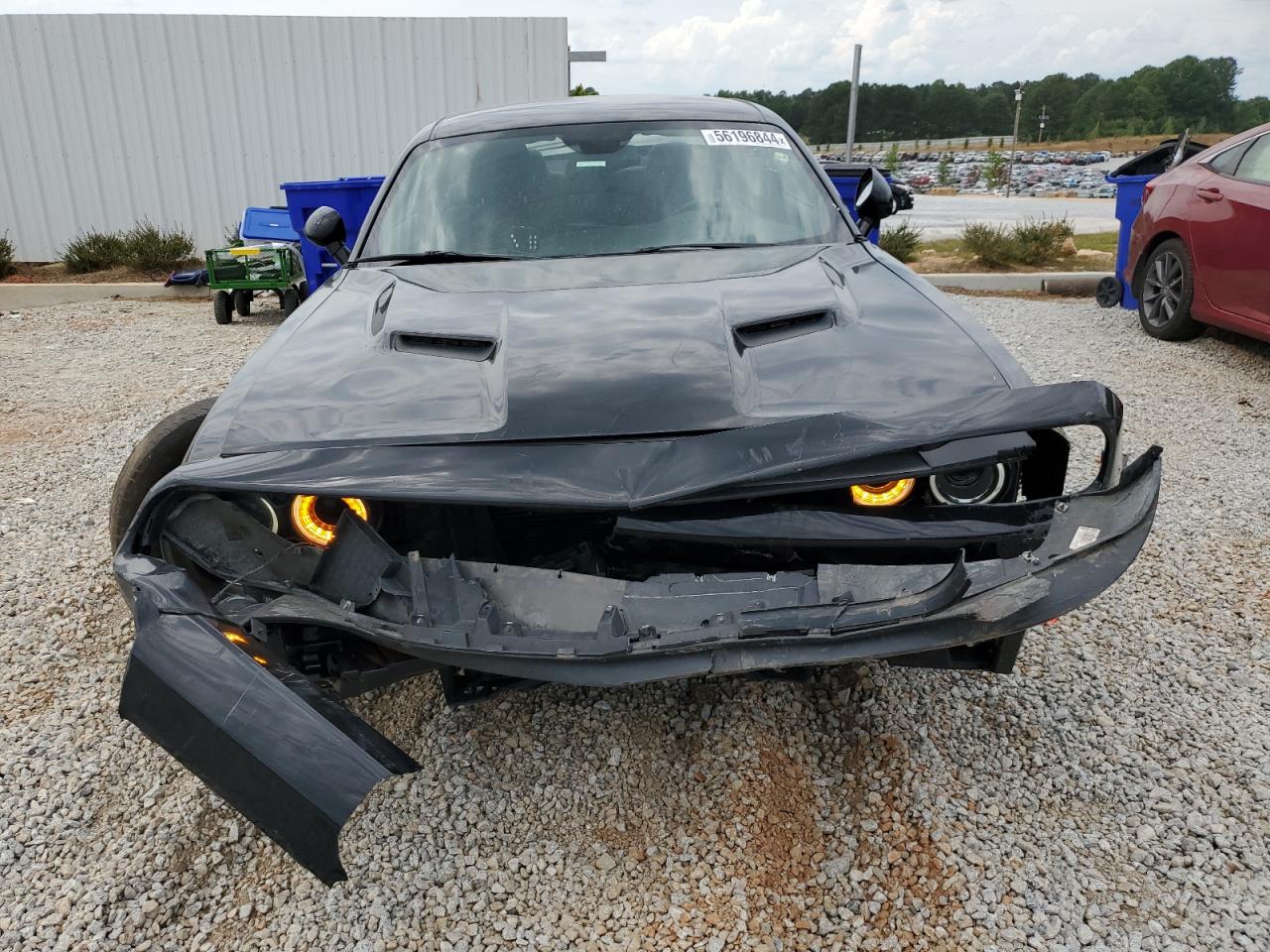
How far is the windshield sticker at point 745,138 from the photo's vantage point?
3.31 metres

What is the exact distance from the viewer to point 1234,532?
3578 mm

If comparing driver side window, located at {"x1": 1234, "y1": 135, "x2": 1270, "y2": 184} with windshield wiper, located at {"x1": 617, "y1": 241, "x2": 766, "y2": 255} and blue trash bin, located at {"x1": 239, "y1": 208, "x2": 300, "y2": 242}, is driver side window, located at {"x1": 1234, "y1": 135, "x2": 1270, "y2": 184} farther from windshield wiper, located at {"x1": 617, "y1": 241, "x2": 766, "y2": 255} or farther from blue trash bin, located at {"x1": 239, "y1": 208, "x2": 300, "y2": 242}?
blue trash bin, located at {"x1": 239, "y1": 208, "x2": 300, "y2": 242}

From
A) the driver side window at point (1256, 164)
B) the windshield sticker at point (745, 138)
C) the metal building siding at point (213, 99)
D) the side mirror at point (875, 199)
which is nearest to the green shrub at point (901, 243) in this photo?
the metal building siding at point (213, 99)

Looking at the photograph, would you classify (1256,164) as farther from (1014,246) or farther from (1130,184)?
(1014,246)

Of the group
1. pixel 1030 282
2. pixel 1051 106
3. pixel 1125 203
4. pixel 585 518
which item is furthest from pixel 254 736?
pixel 1051 106

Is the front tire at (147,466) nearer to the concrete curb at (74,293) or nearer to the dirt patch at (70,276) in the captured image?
the concrete curb at (74,293)

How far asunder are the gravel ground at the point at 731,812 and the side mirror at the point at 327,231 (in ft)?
4.94

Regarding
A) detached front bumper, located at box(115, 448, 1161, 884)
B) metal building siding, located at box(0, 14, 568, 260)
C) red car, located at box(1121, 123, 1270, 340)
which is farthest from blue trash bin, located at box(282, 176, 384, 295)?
detached front bumper, located at box(115, 448, 1161, 884)

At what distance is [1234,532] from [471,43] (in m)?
10.1

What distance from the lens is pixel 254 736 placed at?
1.53m

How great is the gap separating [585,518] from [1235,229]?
5.42m

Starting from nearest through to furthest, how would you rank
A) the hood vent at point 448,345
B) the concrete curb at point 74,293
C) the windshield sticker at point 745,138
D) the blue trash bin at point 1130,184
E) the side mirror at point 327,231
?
the hood vent at point 448,345
the windshield sticker at point 745,138
the side mirror at point 327,231
the blue trash bin at point 1130,184
the concrete curb at point 74,293

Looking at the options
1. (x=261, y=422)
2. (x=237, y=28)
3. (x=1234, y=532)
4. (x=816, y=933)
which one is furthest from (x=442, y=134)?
(x=237, y=28)

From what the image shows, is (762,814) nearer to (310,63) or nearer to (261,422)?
(261,422)
